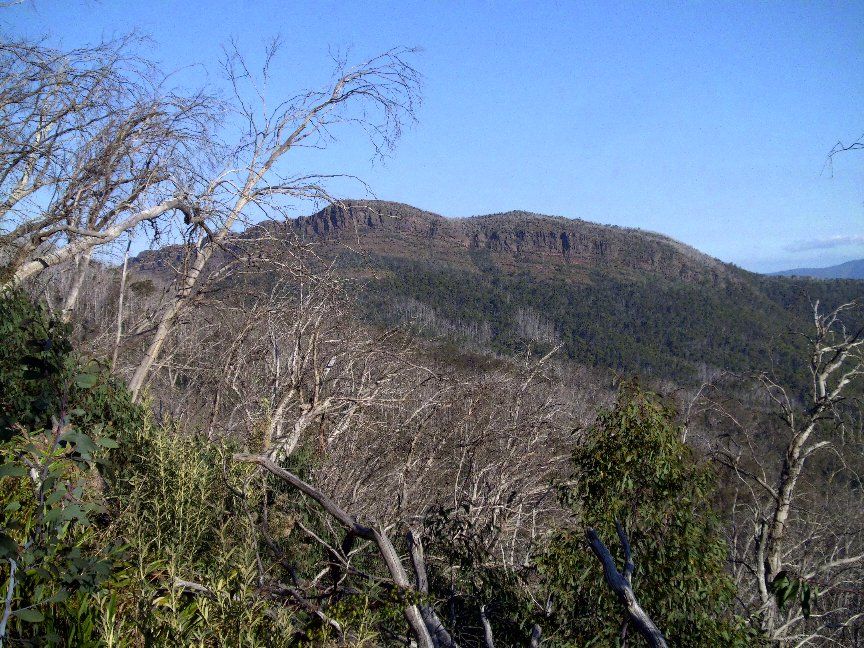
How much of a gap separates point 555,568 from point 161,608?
8.45ft

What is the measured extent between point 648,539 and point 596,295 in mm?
100413

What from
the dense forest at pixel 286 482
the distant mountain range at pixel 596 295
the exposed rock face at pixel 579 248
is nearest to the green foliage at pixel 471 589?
the dense forest at pixel 286 482

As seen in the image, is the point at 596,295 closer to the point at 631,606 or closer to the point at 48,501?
the point at 631,606

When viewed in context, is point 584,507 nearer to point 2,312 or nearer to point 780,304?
point 2,312

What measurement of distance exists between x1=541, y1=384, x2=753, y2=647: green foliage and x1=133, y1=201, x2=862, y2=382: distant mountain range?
39544 millimetres

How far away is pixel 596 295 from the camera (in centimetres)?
10094

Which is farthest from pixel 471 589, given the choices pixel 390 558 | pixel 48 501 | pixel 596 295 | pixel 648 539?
pixel 596 295

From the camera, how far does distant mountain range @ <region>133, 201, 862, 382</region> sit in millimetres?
71938

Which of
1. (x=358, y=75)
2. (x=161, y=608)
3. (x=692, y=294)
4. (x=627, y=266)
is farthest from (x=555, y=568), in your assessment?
(x=627, y=266)

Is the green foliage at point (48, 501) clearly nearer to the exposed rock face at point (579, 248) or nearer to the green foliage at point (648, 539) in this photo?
the green foliage at point (648, 539)

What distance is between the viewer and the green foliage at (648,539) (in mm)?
3797

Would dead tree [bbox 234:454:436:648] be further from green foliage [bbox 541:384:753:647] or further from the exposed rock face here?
the exposed rock face

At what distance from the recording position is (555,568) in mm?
4066

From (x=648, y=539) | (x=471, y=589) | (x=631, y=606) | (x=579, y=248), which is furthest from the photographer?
(x=579, y=248)
